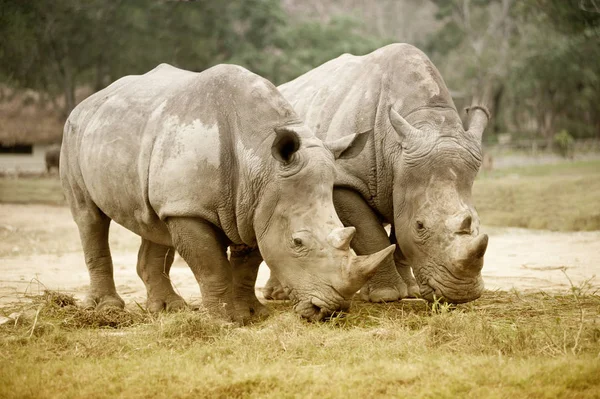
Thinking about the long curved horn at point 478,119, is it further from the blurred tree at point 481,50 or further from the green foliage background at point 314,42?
the blurred tree at point 481,50

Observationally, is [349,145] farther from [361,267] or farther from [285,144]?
[361,267]

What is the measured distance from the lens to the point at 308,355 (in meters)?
5.30

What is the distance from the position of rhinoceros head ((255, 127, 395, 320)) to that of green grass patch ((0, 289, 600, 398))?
218 mm

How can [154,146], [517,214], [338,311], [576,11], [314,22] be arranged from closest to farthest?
[338,311]
[154,146]
[517,214]
[576,11]
[314,22]

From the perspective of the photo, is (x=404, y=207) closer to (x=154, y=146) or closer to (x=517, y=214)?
(x=154, y=146)

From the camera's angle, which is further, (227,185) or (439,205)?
(439,205)

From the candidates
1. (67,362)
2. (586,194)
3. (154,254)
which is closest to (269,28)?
(586,194)

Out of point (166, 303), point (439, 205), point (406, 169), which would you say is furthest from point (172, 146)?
point (439, 205)

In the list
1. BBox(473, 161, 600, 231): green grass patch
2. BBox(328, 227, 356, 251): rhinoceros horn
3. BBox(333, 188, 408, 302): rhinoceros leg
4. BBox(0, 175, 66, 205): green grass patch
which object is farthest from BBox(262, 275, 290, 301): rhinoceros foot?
BBox(0, 175, 66, 205): green grass patch

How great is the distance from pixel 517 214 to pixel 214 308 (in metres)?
11.2

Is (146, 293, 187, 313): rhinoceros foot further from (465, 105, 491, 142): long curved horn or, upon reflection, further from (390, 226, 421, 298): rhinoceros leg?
(465, 105, 491, 142): long curved horn

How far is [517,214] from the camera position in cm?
1658

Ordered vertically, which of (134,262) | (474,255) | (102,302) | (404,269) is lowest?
(134,262)

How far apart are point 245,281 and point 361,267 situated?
1.67 meters
